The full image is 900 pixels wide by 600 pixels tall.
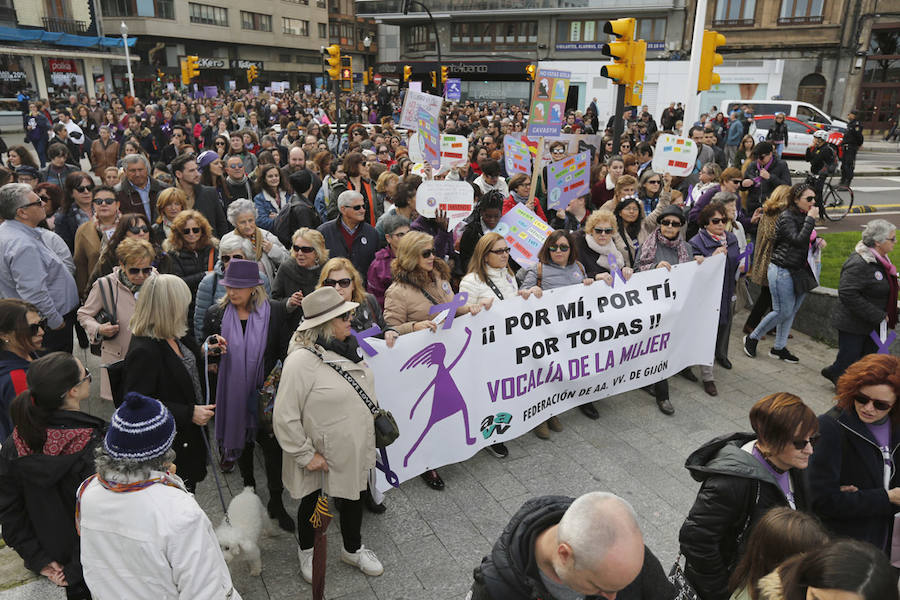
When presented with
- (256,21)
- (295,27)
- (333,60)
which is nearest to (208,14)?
(256,21)

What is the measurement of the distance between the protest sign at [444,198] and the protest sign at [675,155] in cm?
349

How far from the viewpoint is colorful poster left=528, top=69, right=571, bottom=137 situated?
7.77 m

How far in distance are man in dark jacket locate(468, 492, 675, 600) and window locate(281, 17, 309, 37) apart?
2747 inches

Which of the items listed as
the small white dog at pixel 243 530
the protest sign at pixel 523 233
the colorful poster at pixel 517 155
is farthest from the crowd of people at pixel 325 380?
the colorful poster at pixel 517 155

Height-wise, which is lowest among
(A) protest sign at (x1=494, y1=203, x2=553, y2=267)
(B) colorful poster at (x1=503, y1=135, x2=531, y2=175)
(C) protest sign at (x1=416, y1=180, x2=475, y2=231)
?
(A) protest sign at (x1=494, y1=203, x2=553, y2=267)

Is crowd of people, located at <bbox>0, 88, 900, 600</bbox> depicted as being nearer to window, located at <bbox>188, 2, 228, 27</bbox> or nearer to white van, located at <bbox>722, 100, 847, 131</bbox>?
white van, located at <bbox>722, 100, 847, 131</bbox>

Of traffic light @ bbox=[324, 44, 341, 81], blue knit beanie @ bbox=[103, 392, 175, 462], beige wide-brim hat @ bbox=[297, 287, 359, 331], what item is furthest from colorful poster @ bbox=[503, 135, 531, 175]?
traffic light @ bbox=[324, 44, 341, 81]

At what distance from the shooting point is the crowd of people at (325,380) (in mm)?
2201

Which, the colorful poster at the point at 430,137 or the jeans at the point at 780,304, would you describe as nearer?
the jeans at the point at 780,304

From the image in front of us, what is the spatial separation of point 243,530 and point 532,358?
250 cm

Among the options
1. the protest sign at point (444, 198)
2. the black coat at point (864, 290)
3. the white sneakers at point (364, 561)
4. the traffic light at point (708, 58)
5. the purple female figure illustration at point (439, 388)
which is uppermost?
the traffic light at point (708, 58)

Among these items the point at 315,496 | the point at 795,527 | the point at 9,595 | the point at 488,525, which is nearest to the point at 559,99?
the point at 488,525

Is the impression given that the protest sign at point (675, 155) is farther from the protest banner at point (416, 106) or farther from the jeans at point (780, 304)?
the protest banner at point (416, 106)

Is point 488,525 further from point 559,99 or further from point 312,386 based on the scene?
point 559,99
